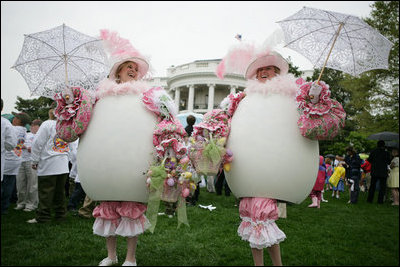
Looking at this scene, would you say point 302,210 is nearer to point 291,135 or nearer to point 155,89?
point 291,135

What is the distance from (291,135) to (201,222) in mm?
3132

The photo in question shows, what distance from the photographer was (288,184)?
271 centimetres

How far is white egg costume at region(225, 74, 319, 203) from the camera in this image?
270cm

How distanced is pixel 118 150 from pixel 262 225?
1542mm

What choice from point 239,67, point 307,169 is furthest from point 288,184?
point 239,67

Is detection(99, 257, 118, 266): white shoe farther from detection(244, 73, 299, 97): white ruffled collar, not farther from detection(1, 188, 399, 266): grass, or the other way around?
detection(244, 73, 299, 97): white ruffled collar

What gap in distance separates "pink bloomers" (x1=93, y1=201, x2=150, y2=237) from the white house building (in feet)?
79.7

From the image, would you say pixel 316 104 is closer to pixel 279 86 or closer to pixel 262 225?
pixel 279 86

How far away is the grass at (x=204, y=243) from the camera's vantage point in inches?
130

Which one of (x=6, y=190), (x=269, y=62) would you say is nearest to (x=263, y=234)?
(x=269, y=62)

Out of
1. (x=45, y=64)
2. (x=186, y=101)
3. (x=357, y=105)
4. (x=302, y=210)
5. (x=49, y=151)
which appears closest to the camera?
(x=45, y=64)

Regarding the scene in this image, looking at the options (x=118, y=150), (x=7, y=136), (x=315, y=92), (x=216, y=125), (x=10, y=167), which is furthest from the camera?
(x=10, y=167)

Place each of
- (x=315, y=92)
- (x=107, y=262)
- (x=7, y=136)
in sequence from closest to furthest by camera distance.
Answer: (x=315, y=92) < (x=107, y=262) < (x=7, y=136)

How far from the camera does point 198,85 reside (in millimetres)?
31531
